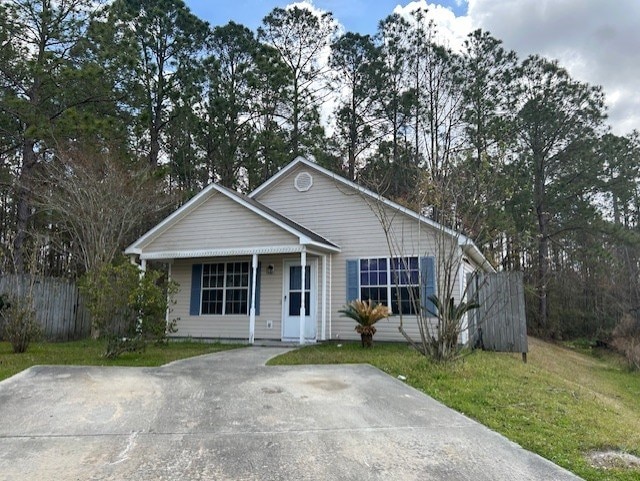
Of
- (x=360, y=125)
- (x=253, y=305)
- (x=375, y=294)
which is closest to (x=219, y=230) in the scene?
(x=253, y=305)

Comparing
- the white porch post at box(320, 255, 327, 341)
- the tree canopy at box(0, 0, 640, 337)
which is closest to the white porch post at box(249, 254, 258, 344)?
the white porch post at box(320, 255, 327, 341)

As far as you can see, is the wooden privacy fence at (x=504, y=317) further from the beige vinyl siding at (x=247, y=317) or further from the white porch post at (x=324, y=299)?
the beige vinyl siding at (x=247, y=317)

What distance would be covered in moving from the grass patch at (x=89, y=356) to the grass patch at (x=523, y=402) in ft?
6.91

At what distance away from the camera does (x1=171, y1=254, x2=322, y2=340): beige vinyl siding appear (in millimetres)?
12531

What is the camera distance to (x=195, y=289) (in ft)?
43.7

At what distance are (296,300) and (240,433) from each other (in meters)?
8.10

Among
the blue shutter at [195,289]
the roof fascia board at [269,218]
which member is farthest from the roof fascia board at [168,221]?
the blue shutter at [195,289]

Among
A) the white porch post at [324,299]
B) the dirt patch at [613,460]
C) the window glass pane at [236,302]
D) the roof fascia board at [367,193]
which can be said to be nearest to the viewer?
the dirt patch at [613,460]

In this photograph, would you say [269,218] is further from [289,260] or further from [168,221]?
[168,221]

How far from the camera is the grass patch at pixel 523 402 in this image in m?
4.23

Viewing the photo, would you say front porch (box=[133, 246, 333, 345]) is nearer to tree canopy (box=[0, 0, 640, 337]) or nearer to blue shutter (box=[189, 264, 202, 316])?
blue shutter (box=[189, 264, 202, 316])

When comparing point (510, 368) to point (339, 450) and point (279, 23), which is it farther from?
point (279, 23)

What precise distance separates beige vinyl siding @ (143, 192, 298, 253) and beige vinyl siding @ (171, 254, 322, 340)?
818 millimetres

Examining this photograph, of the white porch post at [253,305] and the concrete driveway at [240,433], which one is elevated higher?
the white porch post at [253,305]
